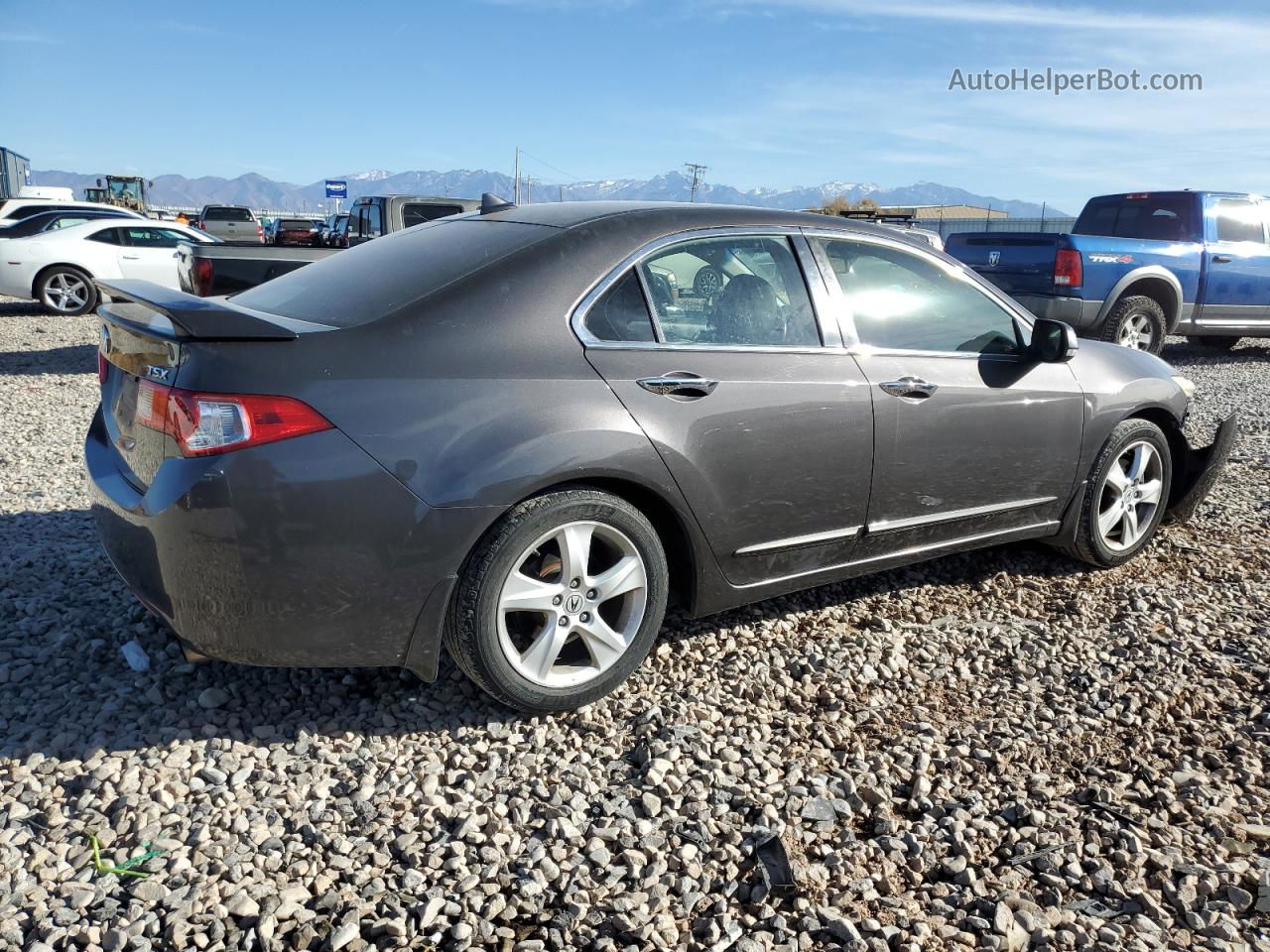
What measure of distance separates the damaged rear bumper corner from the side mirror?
1.36 meters

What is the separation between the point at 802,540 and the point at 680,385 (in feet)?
2.61

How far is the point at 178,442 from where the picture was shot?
2.69m

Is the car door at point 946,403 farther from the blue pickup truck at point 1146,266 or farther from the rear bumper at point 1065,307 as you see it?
the blue pickup truck at point 1146,266

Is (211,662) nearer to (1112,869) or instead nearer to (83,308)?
(1112,869)

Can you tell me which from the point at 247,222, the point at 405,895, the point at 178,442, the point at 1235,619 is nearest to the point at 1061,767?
the point at 1235,619

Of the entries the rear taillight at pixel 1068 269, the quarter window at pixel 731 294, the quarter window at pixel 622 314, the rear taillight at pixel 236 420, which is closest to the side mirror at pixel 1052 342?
the quarter window at pixel 731 294

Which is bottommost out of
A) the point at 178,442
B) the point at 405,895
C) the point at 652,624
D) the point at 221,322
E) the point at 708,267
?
the point at 405,895

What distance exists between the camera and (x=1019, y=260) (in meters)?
10.8

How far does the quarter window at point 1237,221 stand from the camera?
12.0 metres

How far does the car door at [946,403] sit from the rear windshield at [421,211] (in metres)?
11.4

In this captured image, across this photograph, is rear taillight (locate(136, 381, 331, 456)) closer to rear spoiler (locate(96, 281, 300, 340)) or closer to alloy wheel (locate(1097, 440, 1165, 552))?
rear spoiler (locate(96, 281, 300, 340))

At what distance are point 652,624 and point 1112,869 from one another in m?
1.48

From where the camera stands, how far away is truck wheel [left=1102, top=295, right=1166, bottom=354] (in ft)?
36.0

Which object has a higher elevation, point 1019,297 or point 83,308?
point 1019,297
